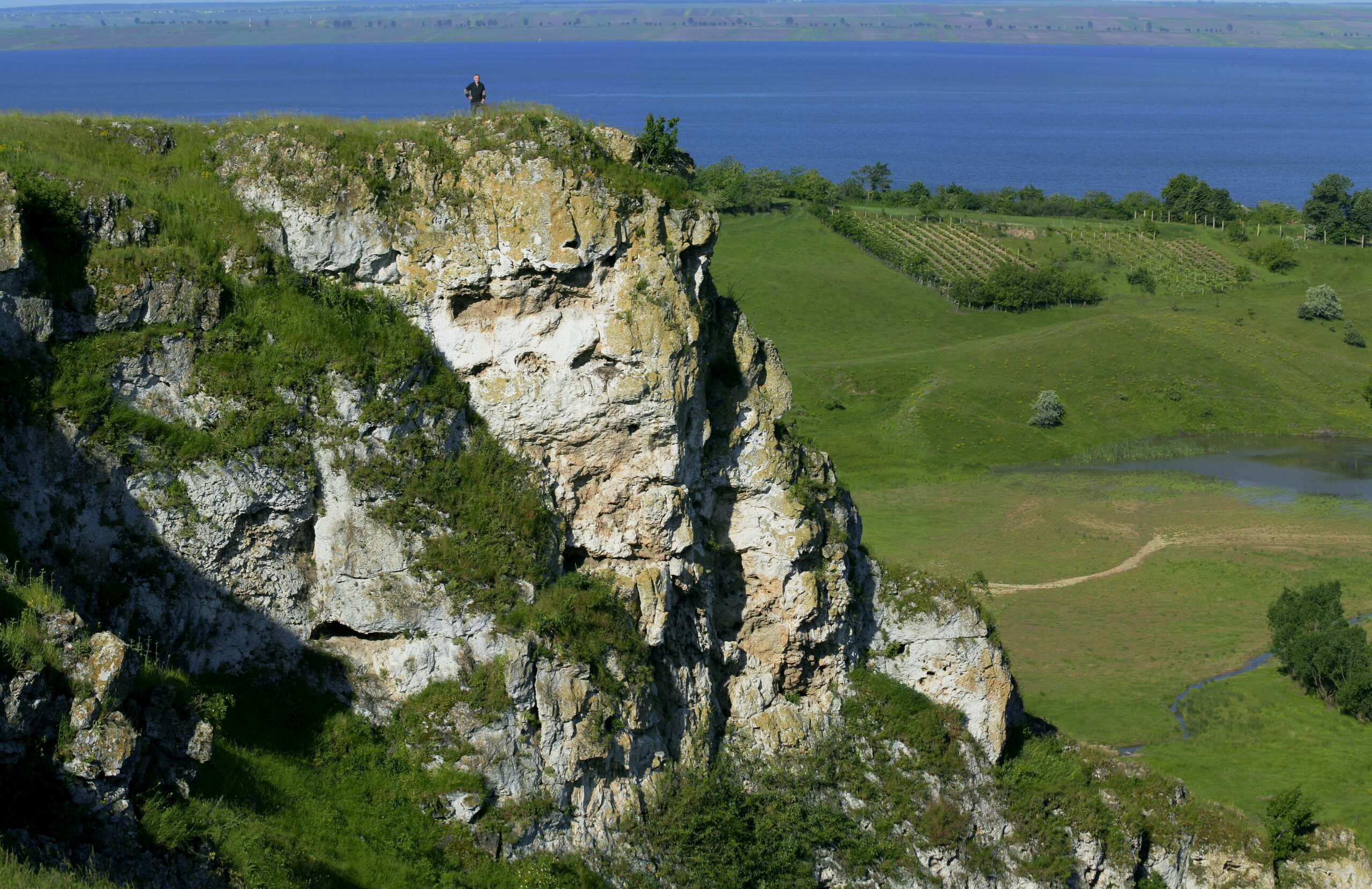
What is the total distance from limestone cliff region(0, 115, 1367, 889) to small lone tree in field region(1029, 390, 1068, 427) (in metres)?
52.3

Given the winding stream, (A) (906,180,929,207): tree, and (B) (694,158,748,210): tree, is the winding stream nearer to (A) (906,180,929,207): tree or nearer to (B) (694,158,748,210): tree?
(B) (694,158,748,210): tree

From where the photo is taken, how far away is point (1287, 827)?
2667cm

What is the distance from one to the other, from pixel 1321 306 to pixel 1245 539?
154ft

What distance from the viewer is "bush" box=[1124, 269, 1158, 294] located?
103m

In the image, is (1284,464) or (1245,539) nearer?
(1245,539)

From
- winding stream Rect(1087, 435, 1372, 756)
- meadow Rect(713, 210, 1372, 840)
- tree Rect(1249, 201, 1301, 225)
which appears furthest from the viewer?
tree Rect(1249, 201, 1301, 225)

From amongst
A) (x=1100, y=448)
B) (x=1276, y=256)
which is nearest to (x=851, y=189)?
(x=1276, y=256)

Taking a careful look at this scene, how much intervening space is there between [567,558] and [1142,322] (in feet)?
253

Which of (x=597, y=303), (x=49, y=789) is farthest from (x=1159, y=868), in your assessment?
(x=49, y=789)

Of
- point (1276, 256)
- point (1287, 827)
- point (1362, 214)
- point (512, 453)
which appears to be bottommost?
point (1287, 827)

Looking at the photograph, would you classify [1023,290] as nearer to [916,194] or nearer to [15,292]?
[916,194]

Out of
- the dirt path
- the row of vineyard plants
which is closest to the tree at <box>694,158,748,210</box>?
the row of vineyard plants

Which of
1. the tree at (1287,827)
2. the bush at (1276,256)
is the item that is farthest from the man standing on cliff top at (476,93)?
the bush at (1276,256)

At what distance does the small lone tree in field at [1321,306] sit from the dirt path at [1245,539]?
138ft
